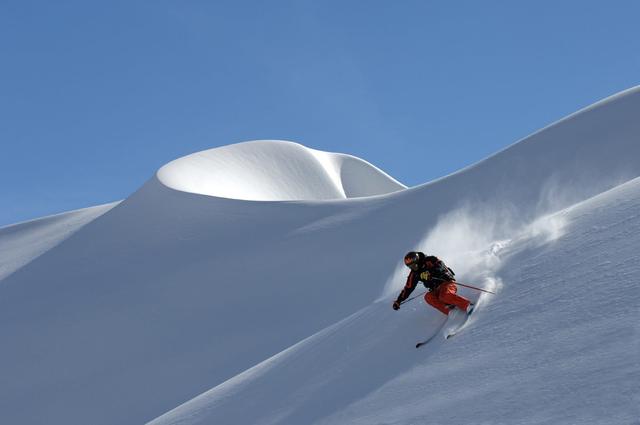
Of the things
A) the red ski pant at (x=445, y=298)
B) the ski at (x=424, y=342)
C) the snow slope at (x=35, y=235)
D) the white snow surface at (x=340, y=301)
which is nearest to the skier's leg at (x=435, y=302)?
the red ski pant at (x=445, y=298)

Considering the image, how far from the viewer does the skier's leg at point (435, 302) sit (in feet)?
32.1

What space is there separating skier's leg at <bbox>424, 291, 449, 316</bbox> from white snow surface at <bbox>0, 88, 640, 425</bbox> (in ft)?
0.83

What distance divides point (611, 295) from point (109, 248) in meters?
19.8

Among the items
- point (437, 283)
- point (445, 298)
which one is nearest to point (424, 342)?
point (445, 298)

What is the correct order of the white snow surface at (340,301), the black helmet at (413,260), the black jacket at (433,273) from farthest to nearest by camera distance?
the black helmet at (413,260)
the black jacket at (433,273)
the white snow surface at (340,301)

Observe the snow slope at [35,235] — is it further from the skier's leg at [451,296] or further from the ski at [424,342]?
the ski at [424,342]

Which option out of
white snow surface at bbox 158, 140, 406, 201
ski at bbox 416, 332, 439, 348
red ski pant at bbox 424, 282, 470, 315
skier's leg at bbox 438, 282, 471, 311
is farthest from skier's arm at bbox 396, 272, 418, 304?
white snow surface at bbox 158, 140, 406, 201

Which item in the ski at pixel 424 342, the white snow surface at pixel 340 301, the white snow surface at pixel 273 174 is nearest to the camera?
the white snow surface at pixel 340 301

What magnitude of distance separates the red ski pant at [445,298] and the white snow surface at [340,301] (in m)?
0.24

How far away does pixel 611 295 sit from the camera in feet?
25.1

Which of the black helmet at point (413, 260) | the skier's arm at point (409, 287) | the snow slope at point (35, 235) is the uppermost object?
the snow slope at point (35, 235)

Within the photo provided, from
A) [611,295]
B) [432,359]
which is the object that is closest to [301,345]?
[432,359]

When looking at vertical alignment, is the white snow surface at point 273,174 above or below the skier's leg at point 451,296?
above

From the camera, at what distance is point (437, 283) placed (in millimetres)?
9930
